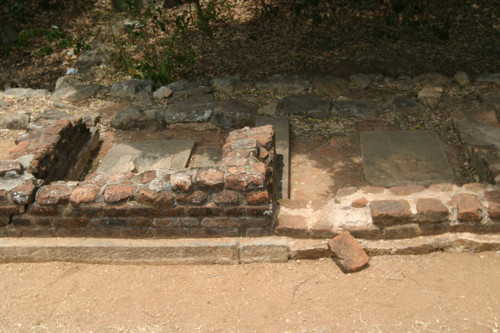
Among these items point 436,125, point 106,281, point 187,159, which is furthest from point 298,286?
point 436,125

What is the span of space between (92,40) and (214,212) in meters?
6.03

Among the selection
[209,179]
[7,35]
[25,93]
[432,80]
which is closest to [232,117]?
[209,179]

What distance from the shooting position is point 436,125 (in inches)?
217

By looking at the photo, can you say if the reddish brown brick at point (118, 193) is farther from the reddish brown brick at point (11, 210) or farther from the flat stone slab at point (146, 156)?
the flat stone slab at point (146, 156)

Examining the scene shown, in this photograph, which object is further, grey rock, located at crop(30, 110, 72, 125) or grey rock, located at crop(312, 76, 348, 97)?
grey rock, located at crop(312, 76, 348, 97)

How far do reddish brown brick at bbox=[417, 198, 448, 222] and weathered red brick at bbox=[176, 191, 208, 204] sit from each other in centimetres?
156

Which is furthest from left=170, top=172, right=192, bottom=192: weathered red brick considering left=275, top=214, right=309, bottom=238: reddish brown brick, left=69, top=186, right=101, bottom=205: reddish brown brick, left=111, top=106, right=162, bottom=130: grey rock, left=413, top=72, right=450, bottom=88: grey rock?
left=413, top=72, right=450, bottom=88: grey rock

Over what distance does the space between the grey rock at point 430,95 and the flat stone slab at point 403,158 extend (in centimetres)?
70

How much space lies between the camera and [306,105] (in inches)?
234

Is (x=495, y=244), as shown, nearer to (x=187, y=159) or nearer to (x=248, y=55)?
(x=187, y=159)

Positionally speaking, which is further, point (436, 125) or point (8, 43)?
point (8, 43)

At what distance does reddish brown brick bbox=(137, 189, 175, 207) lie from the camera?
12.1ft

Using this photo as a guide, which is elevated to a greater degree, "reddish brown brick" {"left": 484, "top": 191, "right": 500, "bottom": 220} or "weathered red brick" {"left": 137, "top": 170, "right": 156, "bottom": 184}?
"weathered red brick" {"left": 137, "top": 170, "right": 156, "bottom": 184}

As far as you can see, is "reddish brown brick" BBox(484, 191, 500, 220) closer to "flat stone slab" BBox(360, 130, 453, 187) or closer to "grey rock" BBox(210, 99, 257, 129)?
"flat stone slab" BBox(360, 130, 453, 187)
